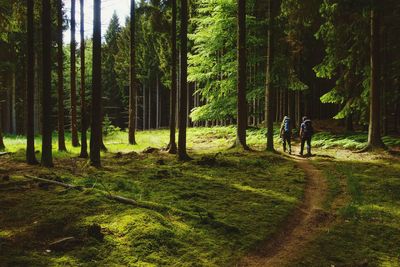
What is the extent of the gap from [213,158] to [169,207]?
264 inches

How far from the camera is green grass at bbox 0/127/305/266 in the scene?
264 inches

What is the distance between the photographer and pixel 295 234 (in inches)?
327

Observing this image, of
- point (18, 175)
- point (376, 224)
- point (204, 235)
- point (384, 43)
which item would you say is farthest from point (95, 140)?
point (384, 43)

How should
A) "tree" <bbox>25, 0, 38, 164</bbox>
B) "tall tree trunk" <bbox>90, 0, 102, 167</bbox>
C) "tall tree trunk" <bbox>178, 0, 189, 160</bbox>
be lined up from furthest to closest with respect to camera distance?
"tall tree trunk" <bbox>178, 0, 189, 160</bbox> → "tree" <bbox>25, 0, 38, 164</bbox> → "tall tree trunk" <bbox>90, 0, 102, 167</bbox>

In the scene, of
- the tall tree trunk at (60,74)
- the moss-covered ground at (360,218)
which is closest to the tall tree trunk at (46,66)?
the tall tree trunk at (60,74)

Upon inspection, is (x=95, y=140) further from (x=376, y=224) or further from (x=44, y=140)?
(x=376, y=224)

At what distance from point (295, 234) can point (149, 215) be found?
3.24 m

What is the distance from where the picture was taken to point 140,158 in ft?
57.8

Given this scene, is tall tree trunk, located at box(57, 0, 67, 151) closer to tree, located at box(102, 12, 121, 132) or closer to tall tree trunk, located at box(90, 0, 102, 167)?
tall tree trunk, located at box(90, 0, 102, 167)

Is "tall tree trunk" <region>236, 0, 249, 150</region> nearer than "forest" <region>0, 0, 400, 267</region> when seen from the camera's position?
No

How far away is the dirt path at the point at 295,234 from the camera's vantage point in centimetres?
710

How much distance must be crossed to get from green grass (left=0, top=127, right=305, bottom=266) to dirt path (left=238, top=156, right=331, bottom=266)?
0.23 m

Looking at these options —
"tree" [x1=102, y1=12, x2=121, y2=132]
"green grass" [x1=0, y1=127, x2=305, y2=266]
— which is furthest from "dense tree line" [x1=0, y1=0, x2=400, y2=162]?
"tree" [x1=102, y1=12, x2=121, y2=132]

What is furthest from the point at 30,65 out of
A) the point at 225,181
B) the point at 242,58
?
the point at 242,58
